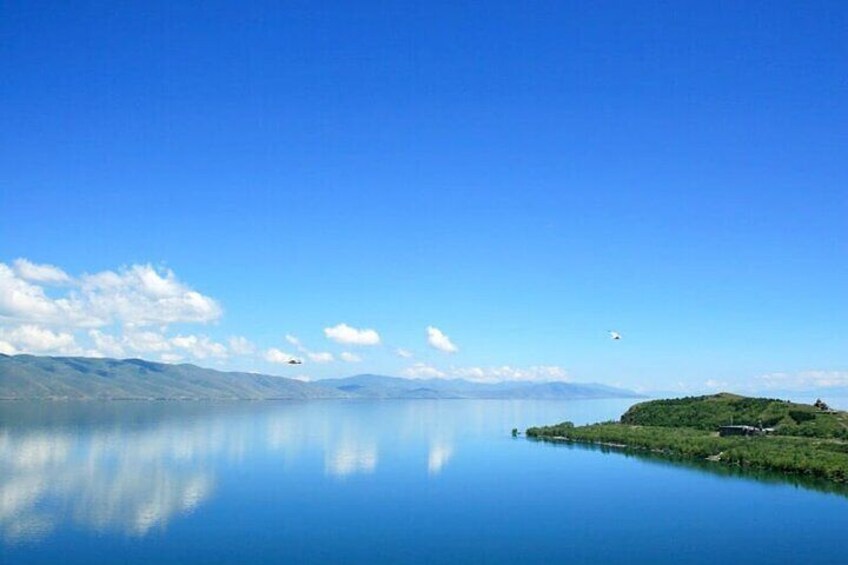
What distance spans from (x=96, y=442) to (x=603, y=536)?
84628mm

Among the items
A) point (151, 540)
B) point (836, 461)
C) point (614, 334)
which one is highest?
point (614, 334)

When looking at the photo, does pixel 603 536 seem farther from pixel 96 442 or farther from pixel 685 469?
pixel 96 442

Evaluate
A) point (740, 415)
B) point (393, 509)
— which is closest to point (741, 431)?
point (740, 415)

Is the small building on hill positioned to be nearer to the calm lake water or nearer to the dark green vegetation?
the dark green vegetation

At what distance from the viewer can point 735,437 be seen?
9794 centimetres

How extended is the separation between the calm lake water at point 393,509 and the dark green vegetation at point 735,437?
5278 mm

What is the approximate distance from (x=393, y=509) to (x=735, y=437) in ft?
207

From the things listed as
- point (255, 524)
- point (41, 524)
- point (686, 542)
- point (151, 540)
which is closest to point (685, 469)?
point (686, 542)

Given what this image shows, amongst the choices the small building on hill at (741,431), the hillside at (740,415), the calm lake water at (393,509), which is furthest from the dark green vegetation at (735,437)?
the calm lake water at (393,509)

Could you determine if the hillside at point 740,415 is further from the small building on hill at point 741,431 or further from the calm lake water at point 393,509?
the calm lake water at point 393,509

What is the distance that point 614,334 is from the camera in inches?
1804

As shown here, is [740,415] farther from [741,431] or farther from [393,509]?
[393,509]

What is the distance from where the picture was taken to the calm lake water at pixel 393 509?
4345 cm

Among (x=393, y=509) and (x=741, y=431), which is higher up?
(x=741, y=431)
